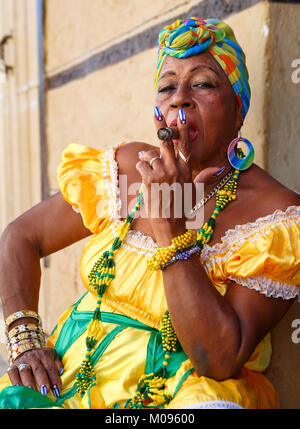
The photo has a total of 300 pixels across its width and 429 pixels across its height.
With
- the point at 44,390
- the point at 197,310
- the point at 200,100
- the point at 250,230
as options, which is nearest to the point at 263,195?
the point at 250,230

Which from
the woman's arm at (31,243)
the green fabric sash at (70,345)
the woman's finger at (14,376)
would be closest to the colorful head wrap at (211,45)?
the woman's arm at (31,243)

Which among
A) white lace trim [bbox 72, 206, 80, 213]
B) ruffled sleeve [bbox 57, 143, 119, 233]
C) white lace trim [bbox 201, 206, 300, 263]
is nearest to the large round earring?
white lace trim [bbox 201, 206, 300, 263]

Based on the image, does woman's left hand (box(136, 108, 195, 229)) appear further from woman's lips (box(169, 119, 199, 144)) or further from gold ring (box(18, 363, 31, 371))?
gold ring (box(18, 363, 31, 371))

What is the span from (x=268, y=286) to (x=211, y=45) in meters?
0.87

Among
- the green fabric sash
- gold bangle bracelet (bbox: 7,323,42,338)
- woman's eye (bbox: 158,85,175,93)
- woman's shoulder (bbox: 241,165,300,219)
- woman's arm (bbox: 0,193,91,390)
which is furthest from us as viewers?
woman's arm (bbox: 0,193,91,390)

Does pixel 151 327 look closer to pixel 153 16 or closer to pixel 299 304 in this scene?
pixel 299 304

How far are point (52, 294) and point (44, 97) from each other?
1663 millimetres

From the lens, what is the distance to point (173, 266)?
1354 mm

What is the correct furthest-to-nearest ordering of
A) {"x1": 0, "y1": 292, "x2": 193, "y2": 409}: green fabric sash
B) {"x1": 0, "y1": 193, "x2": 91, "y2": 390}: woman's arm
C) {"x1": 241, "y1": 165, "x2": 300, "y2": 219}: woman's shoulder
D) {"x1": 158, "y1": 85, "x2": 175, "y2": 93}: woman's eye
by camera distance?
{"x1": 0, "y1": 193, "x2": 91, "y2": 390}: woman's arm
{"x1": 158, "y1": 85, "x2": 175, "y2": 93}: woman's eye
{"x1": 241, "y1": 165, "x2": 300, "y2": 219}: woman's shoulder
{"x1": 0, "y1": 292, "x2": 193, "y2": 409}: green fabric sash

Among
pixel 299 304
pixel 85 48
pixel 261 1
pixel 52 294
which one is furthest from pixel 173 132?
pixel 52 294

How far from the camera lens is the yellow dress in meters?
1.41

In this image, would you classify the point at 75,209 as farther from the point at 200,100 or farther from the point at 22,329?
the point at 200,100

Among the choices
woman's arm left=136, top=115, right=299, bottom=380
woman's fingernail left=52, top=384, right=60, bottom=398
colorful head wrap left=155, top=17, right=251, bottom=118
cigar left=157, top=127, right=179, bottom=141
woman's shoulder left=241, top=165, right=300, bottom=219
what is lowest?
woman's fingernail left=52, top=384, right=60, bottom=398

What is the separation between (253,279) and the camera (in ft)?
4.68
